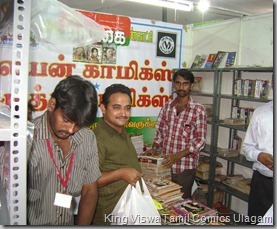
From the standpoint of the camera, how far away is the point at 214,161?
3.82 metres

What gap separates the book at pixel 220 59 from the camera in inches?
153

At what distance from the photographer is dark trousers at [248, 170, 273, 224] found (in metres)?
2.47

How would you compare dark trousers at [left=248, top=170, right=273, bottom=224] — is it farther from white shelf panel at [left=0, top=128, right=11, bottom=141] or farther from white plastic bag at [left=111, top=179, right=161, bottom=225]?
white shelf panel at [left=0, top=128, right=11, bottom=141]

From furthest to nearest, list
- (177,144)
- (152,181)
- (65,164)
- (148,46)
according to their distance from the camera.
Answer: (148,46) < (177,144) < (152,181) < (65,164)

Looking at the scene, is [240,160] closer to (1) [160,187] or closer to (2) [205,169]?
(2) [205,169]

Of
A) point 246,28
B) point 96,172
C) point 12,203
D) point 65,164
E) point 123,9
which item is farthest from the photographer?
point 123,9

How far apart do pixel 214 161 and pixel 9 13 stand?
3.43 metres

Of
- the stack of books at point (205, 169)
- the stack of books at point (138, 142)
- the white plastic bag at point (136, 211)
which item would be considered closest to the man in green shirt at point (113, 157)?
the white plastic bag at point (136, 211)

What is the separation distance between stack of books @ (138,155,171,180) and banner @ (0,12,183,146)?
1.13 metres

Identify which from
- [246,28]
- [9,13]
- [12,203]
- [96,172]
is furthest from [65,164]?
[246,28]

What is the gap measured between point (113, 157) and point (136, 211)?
419 mm

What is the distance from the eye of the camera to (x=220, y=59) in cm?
394

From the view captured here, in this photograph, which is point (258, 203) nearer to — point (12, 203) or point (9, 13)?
point (12, 203)

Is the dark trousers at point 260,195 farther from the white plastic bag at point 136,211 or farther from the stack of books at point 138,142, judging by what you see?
the stack of books at point 138,142
